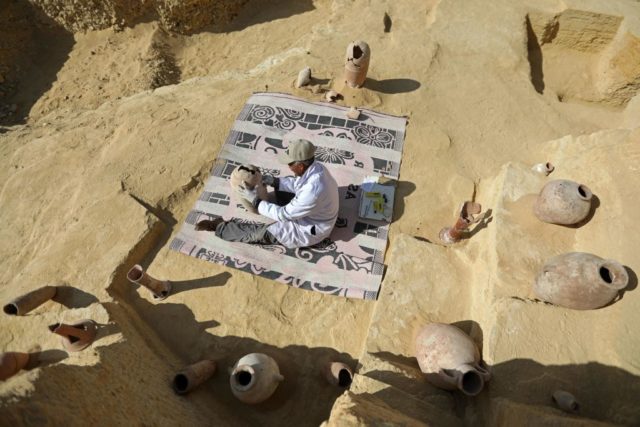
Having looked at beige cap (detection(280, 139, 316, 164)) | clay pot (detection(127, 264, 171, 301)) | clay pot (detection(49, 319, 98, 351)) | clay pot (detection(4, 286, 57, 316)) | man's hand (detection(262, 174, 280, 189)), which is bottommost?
clay pot (detection(49, 319, 98, 351))

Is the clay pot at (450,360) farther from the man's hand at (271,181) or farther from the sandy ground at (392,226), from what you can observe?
the man's hand at (271,181)

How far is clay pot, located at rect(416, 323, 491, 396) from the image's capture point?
2857 mm

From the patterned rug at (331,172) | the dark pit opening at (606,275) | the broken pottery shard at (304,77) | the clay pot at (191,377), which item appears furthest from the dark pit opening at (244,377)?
the broken pottery shard at (304,77)

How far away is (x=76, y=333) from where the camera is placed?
3158 mm

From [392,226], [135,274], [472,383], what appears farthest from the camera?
[392,226]

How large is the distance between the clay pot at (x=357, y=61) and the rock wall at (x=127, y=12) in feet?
15.0

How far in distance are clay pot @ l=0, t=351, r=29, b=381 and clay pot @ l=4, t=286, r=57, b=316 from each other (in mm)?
588

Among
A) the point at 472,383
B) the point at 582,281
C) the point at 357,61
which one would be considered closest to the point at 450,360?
the point at 472,383

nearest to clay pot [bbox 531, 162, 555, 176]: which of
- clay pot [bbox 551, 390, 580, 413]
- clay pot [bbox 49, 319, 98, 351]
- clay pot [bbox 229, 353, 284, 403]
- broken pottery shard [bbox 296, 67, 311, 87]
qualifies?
clay pot [bbox 551, 390, 580, 413]

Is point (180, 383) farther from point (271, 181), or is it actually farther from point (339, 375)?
point (271, 181)

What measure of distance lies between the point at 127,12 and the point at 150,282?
7.06m

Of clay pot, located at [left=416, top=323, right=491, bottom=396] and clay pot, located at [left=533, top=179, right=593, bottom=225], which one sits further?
clay pot, located at [left=533, top=179, right=593, bottom=225]

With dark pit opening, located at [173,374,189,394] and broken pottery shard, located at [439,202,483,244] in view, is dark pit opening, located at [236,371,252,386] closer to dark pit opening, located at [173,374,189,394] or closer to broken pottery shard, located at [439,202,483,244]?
dark pit opening, located at [173,374,189,394]

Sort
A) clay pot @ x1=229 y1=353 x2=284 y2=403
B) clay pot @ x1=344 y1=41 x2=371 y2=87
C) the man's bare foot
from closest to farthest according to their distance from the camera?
1. clay pot @ x1=229 y1=353 x2=284 y2=403
2. the man's bare foot
3. clay pot @ x1=344 y1=41 x2=371 y2=87
